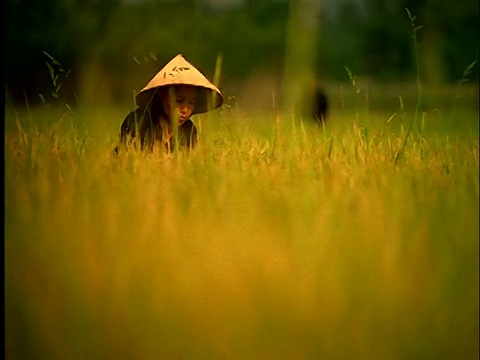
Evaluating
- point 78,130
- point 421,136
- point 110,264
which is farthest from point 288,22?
point 110,264

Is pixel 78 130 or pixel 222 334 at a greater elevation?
pixel 78 130

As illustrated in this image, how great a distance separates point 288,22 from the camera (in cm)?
128

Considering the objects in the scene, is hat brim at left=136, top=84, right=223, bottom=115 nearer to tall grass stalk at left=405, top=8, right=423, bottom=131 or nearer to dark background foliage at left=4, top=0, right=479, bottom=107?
dark background foliage at left=4, top=0, right=479, bottom=107

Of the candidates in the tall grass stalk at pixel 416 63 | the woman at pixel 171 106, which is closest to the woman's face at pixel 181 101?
the woman at pixel 171 106

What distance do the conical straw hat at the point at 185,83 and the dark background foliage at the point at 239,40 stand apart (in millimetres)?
17

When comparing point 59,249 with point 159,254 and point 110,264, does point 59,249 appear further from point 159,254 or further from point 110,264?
point 159,254

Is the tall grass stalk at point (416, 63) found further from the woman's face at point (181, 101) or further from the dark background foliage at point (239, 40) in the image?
the woman's face at point (181, 101)

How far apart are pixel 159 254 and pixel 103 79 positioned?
1.25ft

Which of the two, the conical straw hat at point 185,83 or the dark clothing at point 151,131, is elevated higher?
the conical straw hat at point 185,83

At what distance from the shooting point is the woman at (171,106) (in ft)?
4.24

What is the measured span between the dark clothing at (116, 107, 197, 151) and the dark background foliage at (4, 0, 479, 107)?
48mm

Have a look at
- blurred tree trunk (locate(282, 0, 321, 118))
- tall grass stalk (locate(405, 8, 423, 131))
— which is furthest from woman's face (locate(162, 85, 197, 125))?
tall grass stalk (locate(405, 8, 423, 131))

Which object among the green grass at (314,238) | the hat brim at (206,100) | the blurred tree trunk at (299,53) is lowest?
the green grass at (314,238)

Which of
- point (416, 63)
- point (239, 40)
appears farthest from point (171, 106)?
point (416, 63)
